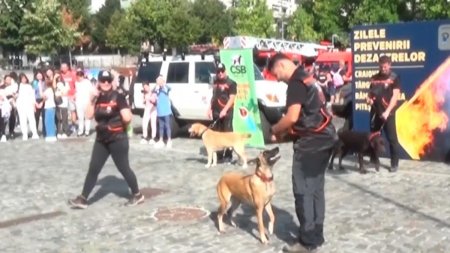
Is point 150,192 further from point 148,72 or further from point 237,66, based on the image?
point 148,72

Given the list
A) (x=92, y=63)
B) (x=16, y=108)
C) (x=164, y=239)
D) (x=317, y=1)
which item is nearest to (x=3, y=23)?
(x=92, y=63)

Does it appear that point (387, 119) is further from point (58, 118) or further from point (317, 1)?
point (317, 1)

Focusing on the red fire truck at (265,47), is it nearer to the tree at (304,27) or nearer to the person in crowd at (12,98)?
the person in crowd at (12,98)

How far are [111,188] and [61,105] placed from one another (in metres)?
7.82

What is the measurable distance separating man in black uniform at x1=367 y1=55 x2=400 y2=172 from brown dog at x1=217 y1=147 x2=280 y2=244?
4151mm

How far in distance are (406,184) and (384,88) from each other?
158 cm

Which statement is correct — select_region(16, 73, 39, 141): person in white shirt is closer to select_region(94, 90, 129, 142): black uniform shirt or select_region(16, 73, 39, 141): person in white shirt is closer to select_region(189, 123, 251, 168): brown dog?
Result: select_region(189, 123, 251, 168): brown dog

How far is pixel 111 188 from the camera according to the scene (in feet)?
36.8

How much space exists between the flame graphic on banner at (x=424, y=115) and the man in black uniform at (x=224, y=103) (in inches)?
114

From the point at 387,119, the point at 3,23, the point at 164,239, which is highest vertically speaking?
the point at 3,23

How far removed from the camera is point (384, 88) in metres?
11.5

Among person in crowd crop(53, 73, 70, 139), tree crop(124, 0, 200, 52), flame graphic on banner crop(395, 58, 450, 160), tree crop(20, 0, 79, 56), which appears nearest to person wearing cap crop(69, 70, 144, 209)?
flame graphic on banner crop(395, 58, 450, 160)

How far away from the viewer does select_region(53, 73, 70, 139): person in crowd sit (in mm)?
18328

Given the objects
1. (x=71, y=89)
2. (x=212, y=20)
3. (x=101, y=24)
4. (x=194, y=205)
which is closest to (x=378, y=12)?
(x=212, y=20)
